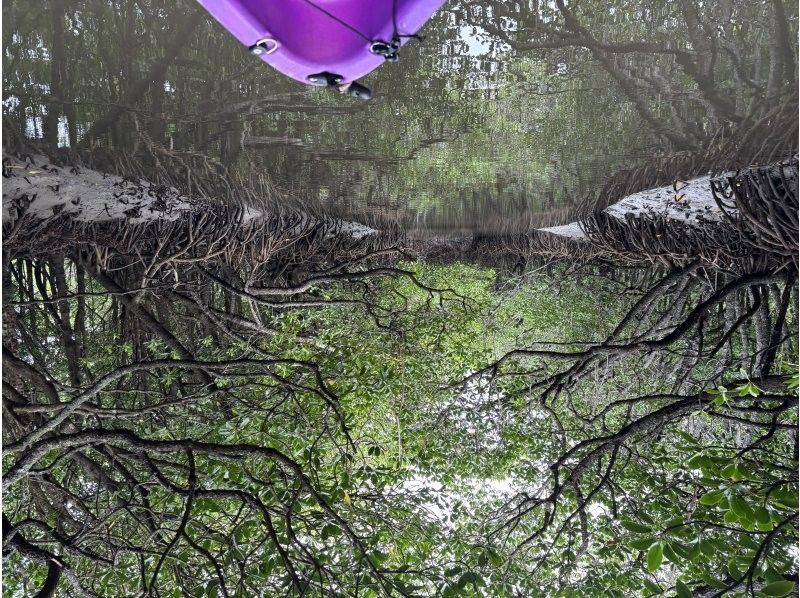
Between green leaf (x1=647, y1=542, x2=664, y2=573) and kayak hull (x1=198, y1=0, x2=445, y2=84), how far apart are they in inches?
58.8

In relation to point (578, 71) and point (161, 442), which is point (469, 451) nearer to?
point (161, 442)

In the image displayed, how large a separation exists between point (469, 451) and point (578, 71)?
2599 millimetres

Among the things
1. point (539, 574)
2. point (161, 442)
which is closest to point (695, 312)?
point (539, 574)

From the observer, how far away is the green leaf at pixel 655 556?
1.54m

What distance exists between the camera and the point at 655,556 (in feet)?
5.08

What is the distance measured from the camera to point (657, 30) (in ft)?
4.50

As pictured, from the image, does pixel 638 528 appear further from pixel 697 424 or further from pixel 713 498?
pixel 697 424

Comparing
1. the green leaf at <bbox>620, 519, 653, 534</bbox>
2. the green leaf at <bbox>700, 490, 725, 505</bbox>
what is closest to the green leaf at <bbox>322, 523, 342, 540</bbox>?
the green leaf at <bbox>620, 519, 653, 534</bbox>

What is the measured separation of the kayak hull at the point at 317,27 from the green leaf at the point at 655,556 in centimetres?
149

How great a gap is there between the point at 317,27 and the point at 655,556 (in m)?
1.59

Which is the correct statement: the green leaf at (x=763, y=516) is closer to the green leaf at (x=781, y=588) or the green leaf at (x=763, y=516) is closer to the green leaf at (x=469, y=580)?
the green leaf at (x=781, y=588)

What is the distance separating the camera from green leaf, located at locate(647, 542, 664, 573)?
154 centimetres

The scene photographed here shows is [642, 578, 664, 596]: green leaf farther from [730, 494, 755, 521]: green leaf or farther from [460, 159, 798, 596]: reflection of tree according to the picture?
[730, 494, 755, 521]: green leaf

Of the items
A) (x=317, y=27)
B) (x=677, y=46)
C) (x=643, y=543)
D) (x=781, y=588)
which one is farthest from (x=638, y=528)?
(x=317, y=27)
